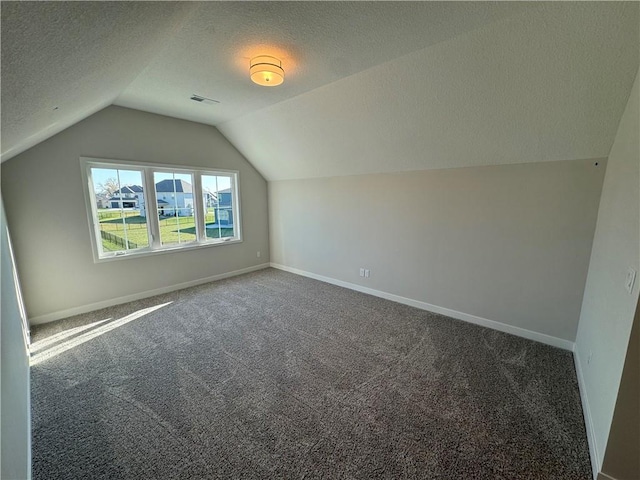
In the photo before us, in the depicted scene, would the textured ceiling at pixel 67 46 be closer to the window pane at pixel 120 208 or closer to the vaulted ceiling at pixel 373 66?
the vaulted ceiling at pixel 373 66

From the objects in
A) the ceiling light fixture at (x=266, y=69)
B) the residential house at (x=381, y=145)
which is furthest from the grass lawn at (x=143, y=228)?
the ceiling light fixture at (x=266, y=69)

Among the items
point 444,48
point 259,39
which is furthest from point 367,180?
point 259,39

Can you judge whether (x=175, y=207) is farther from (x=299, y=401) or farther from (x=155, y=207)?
(x=299, y=401)

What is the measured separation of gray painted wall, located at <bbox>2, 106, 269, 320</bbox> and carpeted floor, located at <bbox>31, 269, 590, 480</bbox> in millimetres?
495

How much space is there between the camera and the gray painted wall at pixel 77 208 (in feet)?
9.90

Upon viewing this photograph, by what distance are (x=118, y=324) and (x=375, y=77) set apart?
386 centimetres

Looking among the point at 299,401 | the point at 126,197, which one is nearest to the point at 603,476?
the point at 299,401

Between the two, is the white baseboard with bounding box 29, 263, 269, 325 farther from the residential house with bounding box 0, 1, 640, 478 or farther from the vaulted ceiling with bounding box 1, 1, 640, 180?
the vaulted ceiling with bounding box 1, 1, 640, 180

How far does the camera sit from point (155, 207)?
158 inches

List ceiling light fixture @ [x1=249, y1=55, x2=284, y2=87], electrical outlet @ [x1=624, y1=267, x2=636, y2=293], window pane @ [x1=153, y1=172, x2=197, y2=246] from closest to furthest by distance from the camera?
electrical outlet @ [x1=624, y1=267, x2=636, y2=293]
ceiling light fixture @ [x1=249, y1=55, x2=284, y2=87]
window pane @ [x1=153, y1=172, x2=197, y2=246]

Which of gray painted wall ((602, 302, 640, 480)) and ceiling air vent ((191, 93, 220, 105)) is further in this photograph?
ceiling air vent ((191, 93, 220, 105))

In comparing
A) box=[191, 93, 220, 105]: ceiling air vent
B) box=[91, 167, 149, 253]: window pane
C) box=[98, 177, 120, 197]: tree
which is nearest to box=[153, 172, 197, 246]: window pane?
box=[91, 167, 149, 253]: window pane

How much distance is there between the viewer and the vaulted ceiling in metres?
1.26

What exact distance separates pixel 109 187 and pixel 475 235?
4686mm
